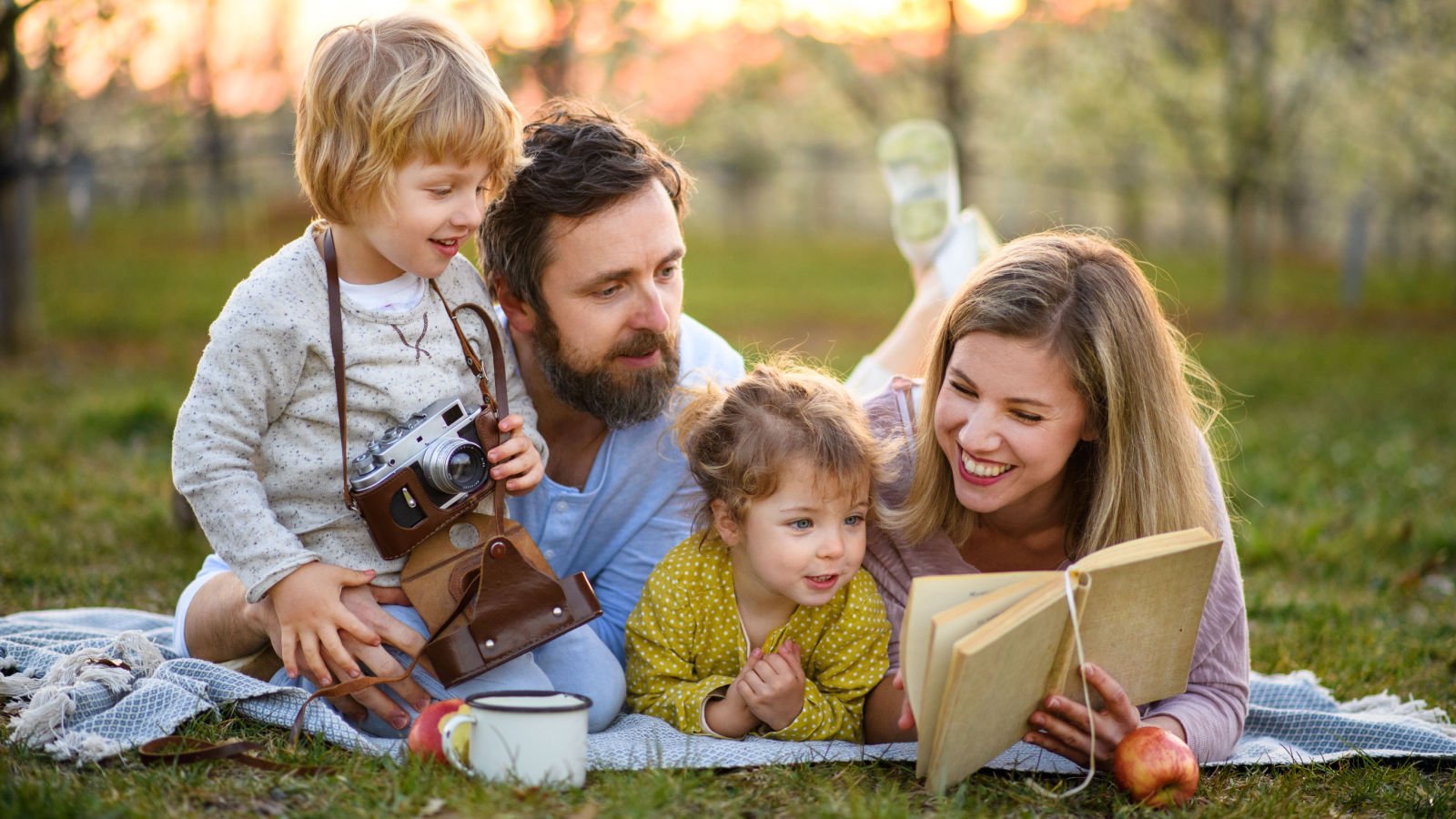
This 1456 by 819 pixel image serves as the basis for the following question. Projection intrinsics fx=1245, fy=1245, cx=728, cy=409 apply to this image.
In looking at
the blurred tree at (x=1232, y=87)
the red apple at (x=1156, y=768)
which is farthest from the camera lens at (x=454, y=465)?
the blurred tree at (x=1232, y=87)

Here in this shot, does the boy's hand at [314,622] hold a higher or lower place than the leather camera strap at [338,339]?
lower

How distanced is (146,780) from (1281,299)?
61.1 feet

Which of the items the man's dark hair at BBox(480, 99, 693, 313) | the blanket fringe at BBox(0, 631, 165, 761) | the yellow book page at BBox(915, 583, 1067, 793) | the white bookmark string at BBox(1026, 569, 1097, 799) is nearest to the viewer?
the yellow book page at BBox(915, 583, 1067, 793)

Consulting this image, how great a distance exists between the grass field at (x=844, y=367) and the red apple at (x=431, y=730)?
0.06 m

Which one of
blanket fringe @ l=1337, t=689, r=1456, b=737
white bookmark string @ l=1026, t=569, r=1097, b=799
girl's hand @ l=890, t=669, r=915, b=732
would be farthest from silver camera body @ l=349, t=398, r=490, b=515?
blanket fringe @ l=1337, t=689, r=1456, b=737

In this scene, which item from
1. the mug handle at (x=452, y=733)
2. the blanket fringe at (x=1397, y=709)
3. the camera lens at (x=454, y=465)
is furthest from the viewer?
the blanket fringe at (x=1397, y=709)

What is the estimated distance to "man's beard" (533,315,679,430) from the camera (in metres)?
3.46

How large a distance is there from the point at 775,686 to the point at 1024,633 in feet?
2.34

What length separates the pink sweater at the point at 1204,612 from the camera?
3.03 metres

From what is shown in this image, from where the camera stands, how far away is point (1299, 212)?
3183 cm

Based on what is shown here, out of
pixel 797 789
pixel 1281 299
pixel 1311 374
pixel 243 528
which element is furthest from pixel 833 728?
pixel 1281 299

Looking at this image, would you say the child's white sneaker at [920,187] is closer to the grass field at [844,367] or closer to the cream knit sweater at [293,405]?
the grass field at [844,367]

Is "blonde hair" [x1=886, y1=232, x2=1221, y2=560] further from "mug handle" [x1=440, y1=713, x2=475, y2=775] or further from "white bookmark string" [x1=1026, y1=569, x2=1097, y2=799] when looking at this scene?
"mug handle" [x1=440, y1=713, x2=475, y2=775]

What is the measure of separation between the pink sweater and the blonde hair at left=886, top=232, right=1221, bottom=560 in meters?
0.16
